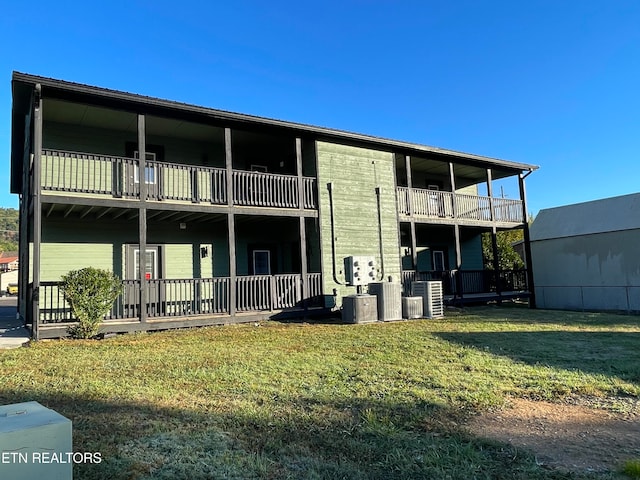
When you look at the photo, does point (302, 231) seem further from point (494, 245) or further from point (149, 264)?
point (494, 245)

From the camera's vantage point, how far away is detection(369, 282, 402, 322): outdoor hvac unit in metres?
13.0

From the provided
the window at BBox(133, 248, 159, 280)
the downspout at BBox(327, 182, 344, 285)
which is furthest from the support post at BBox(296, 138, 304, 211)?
the window at BBox(133, 248, 159, 280)

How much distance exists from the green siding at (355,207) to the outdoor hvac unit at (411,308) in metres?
2.16

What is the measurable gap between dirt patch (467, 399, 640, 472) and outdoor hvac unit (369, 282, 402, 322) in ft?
26.0

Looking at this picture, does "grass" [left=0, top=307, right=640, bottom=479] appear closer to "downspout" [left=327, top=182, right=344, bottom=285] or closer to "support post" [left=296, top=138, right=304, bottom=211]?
"downspout" [left=327, top=182, right=344, bottom=285]

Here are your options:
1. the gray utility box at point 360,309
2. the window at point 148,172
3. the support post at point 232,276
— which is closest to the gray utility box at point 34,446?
the support post at point 232,276

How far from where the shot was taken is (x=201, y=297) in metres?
11.8

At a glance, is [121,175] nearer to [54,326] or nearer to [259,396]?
[54,326]

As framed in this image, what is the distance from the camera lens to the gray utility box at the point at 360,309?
12.5 meters

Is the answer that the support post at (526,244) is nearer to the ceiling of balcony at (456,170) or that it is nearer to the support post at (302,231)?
the ceiling of balcony at (456,170)

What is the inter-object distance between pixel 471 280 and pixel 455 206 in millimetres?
3135

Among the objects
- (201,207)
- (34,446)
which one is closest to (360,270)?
(201,207)

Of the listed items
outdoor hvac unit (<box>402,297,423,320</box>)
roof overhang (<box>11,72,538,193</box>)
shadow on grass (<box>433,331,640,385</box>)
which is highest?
roof overhang (<box>11,72,538,193</box>)

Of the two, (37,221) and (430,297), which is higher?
(37,221)
